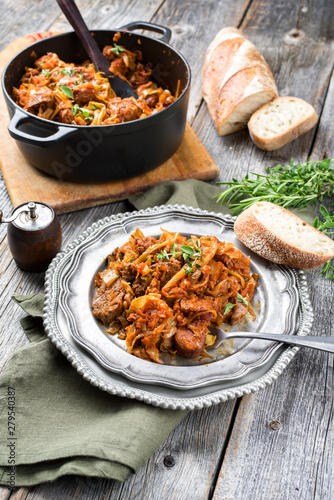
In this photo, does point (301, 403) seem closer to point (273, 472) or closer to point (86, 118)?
point (273, 472)

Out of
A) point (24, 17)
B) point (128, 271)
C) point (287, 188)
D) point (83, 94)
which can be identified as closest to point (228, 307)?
point (128, 271)

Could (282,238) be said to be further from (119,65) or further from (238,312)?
(119,65)

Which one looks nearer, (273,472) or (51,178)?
(273,472)

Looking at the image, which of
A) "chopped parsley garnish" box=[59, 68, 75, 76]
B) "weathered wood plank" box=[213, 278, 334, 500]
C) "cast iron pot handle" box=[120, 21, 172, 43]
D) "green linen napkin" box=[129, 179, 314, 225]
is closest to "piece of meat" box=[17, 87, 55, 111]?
"chopped parsley garnish" box=[59, 68, 75, 76]

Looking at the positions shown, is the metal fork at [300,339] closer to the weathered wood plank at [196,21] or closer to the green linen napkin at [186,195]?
the green linen napkin at [186,195]

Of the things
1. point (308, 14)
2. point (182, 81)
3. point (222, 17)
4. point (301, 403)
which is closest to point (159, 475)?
point (301, 403)

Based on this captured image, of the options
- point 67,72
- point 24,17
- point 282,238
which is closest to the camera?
point 282,238

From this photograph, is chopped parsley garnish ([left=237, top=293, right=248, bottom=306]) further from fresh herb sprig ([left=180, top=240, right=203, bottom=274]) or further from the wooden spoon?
the wooden spoon
